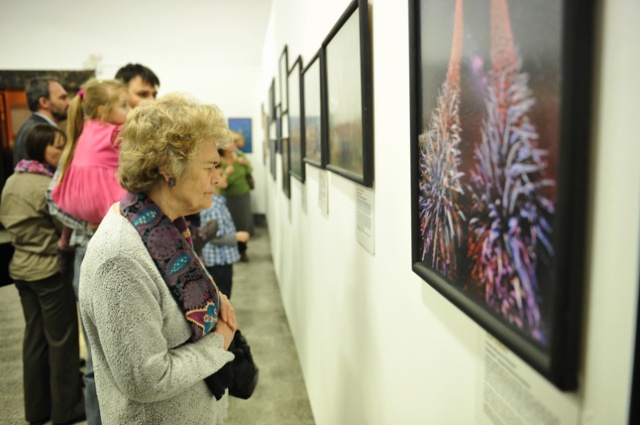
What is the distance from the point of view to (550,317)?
63 cm

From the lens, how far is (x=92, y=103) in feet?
8.13

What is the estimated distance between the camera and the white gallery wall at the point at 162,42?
1061cm

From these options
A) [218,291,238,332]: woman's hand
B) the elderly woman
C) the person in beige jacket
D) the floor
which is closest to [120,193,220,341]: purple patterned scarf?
the elderly woman

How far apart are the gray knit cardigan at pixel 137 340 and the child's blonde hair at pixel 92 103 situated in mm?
1170

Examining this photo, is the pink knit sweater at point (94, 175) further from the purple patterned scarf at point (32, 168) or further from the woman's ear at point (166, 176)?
the woman's ear at point (166, 176)

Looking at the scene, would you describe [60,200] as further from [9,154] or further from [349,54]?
[9,154]

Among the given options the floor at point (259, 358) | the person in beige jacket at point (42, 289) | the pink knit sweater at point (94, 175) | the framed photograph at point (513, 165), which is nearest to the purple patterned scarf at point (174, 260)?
the framed photograph at point (513, 165)

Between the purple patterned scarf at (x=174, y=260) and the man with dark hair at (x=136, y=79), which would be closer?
the purple patterned scarf at (x=174, y=260)

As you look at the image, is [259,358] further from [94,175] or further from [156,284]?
[156,284]

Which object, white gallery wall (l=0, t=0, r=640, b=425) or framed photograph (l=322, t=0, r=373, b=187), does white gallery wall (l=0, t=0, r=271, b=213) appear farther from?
framed photograph (l=322, t=0, r=373, b=187)

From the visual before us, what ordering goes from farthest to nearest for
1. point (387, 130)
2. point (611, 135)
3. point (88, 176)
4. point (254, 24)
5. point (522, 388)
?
point (254, 24), point (88, 176), point (387, 130), point (522, 388), point (611, 135)

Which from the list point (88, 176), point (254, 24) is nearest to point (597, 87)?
point (88, 176)

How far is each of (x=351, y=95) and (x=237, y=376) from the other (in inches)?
42.5

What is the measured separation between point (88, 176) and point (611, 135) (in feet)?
7.80
